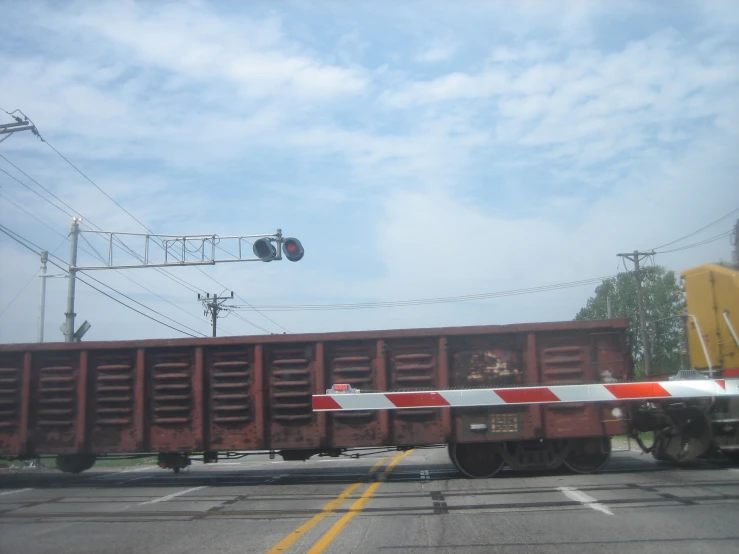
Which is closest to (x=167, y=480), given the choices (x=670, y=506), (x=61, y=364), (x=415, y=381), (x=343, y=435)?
(x=61, y=364)

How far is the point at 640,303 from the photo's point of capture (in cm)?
3659

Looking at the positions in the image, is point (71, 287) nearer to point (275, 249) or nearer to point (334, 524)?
point (275, 249)

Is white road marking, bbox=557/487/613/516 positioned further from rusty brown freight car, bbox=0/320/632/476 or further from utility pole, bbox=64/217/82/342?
utility pole, bbox=64/217/82/342

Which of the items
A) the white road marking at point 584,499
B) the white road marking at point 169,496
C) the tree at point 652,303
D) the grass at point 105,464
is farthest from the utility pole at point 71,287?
the tree at point 652,303

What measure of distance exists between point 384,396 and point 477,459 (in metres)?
2.06

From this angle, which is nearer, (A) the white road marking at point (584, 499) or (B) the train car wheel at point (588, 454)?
(A) the white road marking at point (584, 499)

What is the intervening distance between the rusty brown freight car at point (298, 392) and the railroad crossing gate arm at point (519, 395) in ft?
1.14

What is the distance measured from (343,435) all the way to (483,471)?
2578 mm

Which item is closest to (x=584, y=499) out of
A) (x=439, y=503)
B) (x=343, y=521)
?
(x=439, y=503)

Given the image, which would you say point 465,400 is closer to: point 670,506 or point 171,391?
point 670,506

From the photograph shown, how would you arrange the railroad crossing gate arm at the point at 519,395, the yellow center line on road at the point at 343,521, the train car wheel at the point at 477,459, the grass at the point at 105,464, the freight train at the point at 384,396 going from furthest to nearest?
the grass at the point at 105,464
the train car wheel at the point at 477,459
the freight train at the point at 384,396
the railroad crossing gate arm at the point at 519,395
the yellow center line on road at the point at 343,521

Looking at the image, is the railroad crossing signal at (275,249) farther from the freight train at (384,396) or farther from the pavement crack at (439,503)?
the pavement crack at (439,503)

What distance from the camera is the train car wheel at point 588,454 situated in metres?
12.5

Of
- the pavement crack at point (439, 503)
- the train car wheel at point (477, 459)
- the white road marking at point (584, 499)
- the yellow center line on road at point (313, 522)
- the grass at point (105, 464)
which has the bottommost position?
the grass at point (105, 464)
